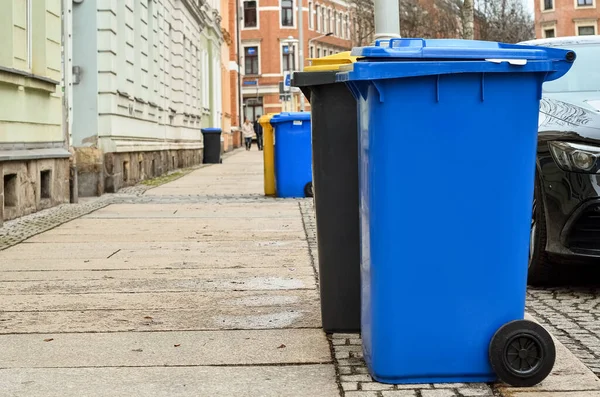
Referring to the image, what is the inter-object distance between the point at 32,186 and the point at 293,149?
383 cm

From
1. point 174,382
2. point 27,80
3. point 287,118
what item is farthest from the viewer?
point 287,118

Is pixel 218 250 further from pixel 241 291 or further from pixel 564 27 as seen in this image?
pixel 564 27

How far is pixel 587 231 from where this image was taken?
6211 mm

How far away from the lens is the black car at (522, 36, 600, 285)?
6145 mm

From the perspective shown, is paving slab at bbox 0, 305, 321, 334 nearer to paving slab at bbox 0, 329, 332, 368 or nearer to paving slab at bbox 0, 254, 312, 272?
paving slab at bbox 0, 329, 332, 368

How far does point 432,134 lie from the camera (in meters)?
4.01

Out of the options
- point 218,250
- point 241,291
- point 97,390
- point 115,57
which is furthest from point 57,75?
point 97,390

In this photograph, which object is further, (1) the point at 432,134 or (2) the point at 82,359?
(2) the point at 82,359

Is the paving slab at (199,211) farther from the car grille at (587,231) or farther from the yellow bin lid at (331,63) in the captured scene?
the yellow bin lid at (331,63)

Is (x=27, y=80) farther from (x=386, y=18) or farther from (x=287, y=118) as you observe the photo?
(x=386, y=18)

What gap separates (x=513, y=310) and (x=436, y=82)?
A: 0.94 meters

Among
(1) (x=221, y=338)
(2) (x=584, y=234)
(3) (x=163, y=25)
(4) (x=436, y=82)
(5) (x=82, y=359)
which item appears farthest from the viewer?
(3) (x=163, y=25)

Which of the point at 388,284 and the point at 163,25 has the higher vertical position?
the point at 163,25

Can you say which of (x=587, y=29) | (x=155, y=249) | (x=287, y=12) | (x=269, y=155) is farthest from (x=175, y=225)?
(x=587, y=29)
